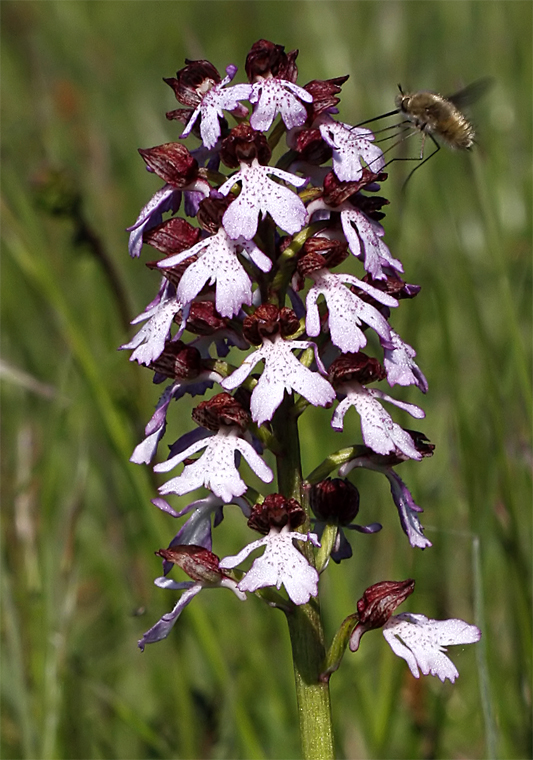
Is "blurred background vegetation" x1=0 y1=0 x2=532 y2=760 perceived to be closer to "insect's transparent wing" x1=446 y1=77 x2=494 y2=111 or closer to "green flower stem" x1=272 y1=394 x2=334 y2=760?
"insect's transparent wing" x1=446 y1=77 x2=494 y2=111

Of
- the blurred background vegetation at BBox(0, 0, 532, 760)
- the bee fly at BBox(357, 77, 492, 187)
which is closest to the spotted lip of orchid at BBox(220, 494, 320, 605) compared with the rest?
the blurred background vegetation at BBox(0, 0, 532, 760)

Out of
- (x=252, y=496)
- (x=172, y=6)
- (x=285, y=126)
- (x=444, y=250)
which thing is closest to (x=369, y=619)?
(x=252, y=496)

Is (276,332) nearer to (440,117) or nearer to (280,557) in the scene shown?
(280,557)

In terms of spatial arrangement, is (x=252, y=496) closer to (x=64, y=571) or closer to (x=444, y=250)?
(x=64, y=571)

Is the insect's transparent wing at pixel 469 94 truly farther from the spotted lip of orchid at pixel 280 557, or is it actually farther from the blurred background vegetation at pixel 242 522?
the spotted lip of orchid at pixel 280 557

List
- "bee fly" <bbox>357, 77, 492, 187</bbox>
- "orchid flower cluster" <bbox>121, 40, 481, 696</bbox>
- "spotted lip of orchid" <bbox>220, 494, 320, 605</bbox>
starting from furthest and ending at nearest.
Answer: "bee fly" <bbox>357, 77, 492, 187</bbox> < "orchid flower cluster" <bbox>121, 40, 481, 696</bbox> < "spotted lip of orchid" <bbox>220, 494, 320, 605</bbox>

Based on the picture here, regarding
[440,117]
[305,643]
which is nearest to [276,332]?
[305,643]
